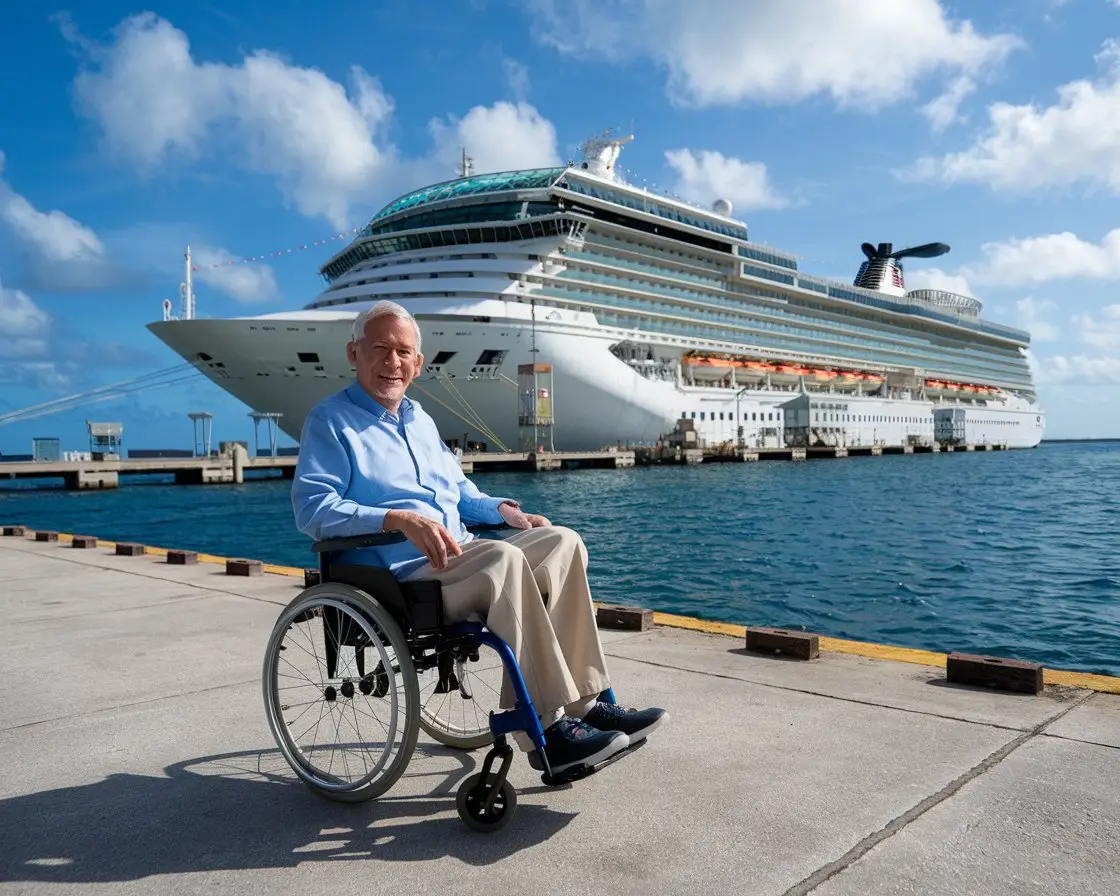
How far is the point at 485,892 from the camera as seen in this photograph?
71.8 inches

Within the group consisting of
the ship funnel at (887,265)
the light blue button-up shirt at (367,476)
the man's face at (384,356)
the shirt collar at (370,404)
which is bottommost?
the light blue button-up shirt at (367,476)

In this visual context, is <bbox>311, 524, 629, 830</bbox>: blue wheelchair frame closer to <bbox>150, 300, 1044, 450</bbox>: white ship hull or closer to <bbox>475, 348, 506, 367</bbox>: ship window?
<bbox>150, 300, 1044, 450</bbox>: white ship hull

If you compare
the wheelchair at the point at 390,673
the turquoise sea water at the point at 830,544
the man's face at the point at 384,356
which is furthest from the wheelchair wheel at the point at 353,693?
the turquoise sea water at the point at 830,544

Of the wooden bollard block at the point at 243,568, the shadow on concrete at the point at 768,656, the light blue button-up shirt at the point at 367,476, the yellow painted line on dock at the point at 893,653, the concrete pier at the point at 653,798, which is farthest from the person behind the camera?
the wooden bollard block at the point at 243,568

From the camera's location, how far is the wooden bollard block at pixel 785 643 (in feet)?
13.2

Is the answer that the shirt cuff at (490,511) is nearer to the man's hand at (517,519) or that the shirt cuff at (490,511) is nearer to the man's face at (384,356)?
the man's hand at (517,519)

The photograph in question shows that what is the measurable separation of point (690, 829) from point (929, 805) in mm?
650

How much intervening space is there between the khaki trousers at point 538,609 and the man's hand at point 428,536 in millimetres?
60

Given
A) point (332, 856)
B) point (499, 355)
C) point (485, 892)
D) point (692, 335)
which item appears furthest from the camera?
point (692, 335)

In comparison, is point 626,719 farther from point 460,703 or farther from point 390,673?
point 460,703

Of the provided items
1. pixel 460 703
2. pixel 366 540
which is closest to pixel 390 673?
pixel 366 540

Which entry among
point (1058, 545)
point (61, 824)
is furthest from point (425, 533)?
point (1058, 545)

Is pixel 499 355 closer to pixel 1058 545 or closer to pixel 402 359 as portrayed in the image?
pixel 1058 545

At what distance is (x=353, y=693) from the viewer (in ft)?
7.90
